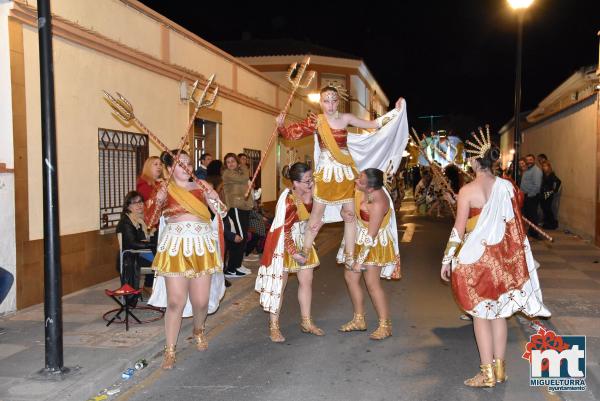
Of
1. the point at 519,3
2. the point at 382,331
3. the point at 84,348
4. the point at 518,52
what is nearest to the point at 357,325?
the point at 382,331

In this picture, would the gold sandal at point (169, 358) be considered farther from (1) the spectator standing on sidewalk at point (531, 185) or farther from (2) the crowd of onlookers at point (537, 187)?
(1) the spectator standing on sidewalk at point (531, 185)

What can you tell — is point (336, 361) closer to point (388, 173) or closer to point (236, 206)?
point (388, 173)

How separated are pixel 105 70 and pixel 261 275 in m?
4.99

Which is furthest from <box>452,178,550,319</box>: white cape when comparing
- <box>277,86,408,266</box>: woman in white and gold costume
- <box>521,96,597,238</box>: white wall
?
<box>521,96,597,238</box>: white wall

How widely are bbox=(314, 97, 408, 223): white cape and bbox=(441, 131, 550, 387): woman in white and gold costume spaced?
5.42 feet

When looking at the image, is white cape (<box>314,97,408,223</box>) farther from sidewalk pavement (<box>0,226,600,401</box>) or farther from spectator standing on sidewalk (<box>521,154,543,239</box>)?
spectator standing on sidewalk (<box>521,154,543,239</box>)

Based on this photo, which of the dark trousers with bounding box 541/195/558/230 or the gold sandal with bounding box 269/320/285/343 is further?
the dark trousers with bounding box 541/195/558/230

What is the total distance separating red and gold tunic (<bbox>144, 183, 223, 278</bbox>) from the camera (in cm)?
527

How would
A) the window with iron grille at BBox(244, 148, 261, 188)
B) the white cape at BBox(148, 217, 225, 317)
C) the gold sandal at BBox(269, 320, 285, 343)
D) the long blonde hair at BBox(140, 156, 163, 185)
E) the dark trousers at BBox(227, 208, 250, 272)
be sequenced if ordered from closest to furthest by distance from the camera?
the white cape at BBox(148, 217, 225, 317)
the gold sandal at BBox(269, 320, 285, 343)
the long blonde hair at BBox(140, 156, 163, 185)
the dark trousers at BBox(227, 208, 250, 272)
the window with iron grille at BBox(244, 148, 261, 188)

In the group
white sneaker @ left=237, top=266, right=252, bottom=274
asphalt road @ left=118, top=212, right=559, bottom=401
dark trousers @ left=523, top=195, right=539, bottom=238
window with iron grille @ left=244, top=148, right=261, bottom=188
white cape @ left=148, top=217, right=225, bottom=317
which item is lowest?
asphalt road @ left=118, top=212, right=559, bottom=401

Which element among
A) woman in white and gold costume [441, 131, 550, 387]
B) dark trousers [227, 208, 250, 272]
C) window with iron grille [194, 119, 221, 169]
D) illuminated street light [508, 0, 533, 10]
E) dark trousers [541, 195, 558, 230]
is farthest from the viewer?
dark trousers [541, 195, 558, 230]

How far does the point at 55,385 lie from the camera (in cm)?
478

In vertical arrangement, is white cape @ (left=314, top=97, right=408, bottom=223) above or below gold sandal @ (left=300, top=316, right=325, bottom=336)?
above

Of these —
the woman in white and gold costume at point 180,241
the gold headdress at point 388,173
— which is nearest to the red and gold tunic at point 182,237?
the woman in white and gold costume at point 180,241
